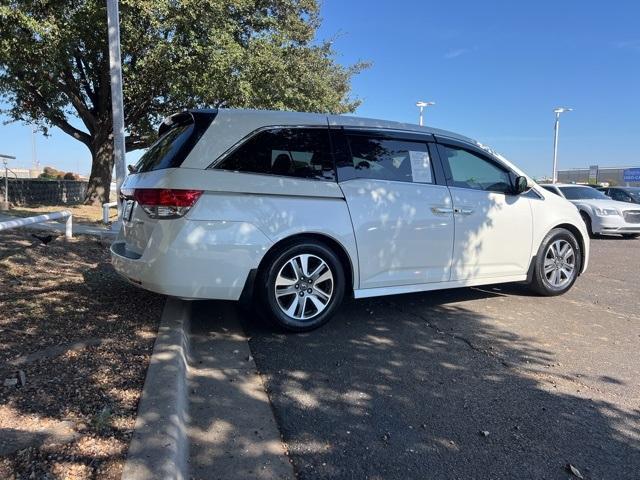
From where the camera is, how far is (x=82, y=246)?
8.09 meters

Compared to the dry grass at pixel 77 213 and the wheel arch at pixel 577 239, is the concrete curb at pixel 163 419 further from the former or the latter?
the dry grass at pixel 77 213

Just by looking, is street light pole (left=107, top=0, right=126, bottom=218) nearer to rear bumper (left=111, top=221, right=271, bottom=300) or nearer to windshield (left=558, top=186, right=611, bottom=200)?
rear bumper (left=111, top=221, right=271, bottom=300)

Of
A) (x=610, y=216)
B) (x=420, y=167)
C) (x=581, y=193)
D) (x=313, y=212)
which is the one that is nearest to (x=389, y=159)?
(x=420, y=167)

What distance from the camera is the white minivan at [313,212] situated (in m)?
4.11

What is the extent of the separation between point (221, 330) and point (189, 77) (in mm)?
11912

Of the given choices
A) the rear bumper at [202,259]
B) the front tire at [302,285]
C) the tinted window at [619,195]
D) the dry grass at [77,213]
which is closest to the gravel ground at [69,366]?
the rear bumper at [202,259]

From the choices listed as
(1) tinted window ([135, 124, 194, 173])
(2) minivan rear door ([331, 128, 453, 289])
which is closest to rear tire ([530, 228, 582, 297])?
(2) minivan rear door ([331, 128, 453, 289])

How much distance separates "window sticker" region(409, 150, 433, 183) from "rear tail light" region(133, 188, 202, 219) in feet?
7.07

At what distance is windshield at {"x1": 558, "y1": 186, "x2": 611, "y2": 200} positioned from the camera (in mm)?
14773

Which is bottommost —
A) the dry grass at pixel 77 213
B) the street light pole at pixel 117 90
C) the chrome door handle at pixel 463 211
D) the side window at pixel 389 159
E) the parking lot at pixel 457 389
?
the parking lot at pixel 457 389

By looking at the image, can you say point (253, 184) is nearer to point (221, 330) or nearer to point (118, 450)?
point (221, 330)

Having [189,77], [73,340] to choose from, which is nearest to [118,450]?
[73,340]

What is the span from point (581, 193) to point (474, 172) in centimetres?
1115

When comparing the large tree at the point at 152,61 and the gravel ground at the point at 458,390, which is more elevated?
the large tree at the point at 152,61
